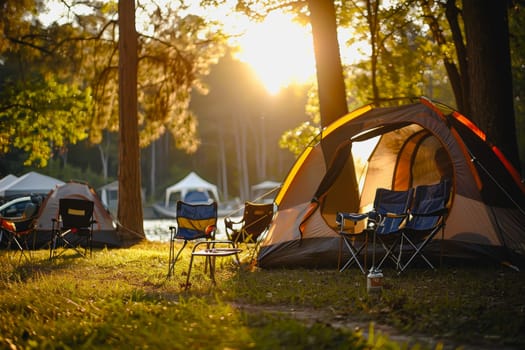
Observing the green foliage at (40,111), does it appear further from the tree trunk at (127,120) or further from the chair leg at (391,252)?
the chair leg at (391,252)

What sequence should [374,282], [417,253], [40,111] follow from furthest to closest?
[40,111] < [417,253] < [374,282]

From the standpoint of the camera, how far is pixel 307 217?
7.96 meters

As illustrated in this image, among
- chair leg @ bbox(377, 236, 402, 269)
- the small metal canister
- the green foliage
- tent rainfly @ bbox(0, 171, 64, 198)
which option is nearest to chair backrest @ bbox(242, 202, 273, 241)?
chair leg @ bbox(377, 236, 402, 269)

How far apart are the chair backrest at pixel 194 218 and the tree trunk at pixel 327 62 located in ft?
8.31

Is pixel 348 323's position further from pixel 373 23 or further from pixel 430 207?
pixel 373 23

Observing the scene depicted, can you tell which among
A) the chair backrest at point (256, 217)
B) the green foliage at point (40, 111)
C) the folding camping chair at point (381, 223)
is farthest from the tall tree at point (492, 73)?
the green foliage at point (40, 111)

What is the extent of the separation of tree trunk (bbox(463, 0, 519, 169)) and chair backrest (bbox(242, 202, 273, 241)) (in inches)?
123

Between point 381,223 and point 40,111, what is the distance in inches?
474

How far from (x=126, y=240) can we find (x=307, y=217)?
220 inches

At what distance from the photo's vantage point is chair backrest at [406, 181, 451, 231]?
716cm

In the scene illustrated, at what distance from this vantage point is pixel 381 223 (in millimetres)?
7680

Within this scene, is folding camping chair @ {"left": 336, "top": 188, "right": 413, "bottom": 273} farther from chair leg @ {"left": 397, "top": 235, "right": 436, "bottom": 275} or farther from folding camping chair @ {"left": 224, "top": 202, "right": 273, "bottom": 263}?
folding camping chair @ {"left": 224, "top": 202, "right": 273, "bottom": 263}

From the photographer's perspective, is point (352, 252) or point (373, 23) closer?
point (352, 252)

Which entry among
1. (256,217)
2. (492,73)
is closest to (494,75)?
(492,73)
